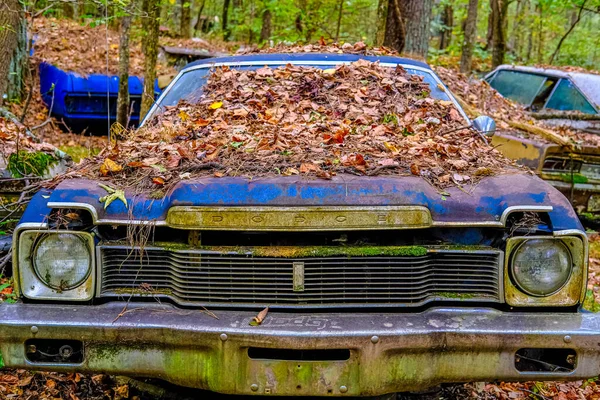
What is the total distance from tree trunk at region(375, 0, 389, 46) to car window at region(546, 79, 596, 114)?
8.40 feet

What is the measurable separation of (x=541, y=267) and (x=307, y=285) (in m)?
0.98

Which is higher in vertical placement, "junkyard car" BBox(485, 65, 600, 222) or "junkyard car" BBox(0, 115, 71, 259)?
"junkyard car" BBox(485, 65, 600, 222)

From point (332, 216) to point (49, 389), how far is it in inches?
76.7

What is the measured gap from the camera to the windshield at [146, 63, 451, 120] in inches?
165

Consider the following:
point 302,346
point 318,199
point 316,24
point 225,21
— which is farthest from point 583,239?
point 225,21

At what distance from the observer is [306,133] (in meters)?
3.33

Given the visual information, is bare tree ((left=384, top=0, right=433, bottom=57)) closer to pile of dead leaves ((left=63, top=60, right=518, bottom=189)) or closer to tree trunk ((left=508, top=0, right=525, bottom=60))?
pile of dead leaves ((left=63, top=60, right=518, bottom=189))

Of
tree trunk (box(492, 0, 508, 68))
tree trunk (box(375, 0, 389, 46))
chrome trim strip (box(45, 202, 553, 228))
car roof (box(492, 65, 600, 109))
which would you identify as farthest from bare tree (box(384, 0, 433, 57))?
chrome trim strip (box(45, 202, 553, 228))

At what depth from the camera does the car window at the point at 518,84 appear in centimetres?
890

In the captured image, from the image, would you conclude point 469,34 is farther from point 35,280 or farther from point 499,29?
point 35,280

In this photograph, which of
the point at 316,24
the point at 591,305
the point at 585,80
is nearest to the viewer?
the point at 591,305

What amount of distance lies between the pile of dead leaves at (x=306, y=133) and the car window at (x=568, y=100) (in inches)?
187

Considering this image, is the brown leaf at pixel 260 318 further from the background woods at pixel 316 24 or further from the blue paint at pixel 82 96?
the blue paint at pixel 82 96

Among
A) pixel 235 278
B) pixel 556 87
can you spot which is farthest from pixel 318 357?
pixel 556 87
